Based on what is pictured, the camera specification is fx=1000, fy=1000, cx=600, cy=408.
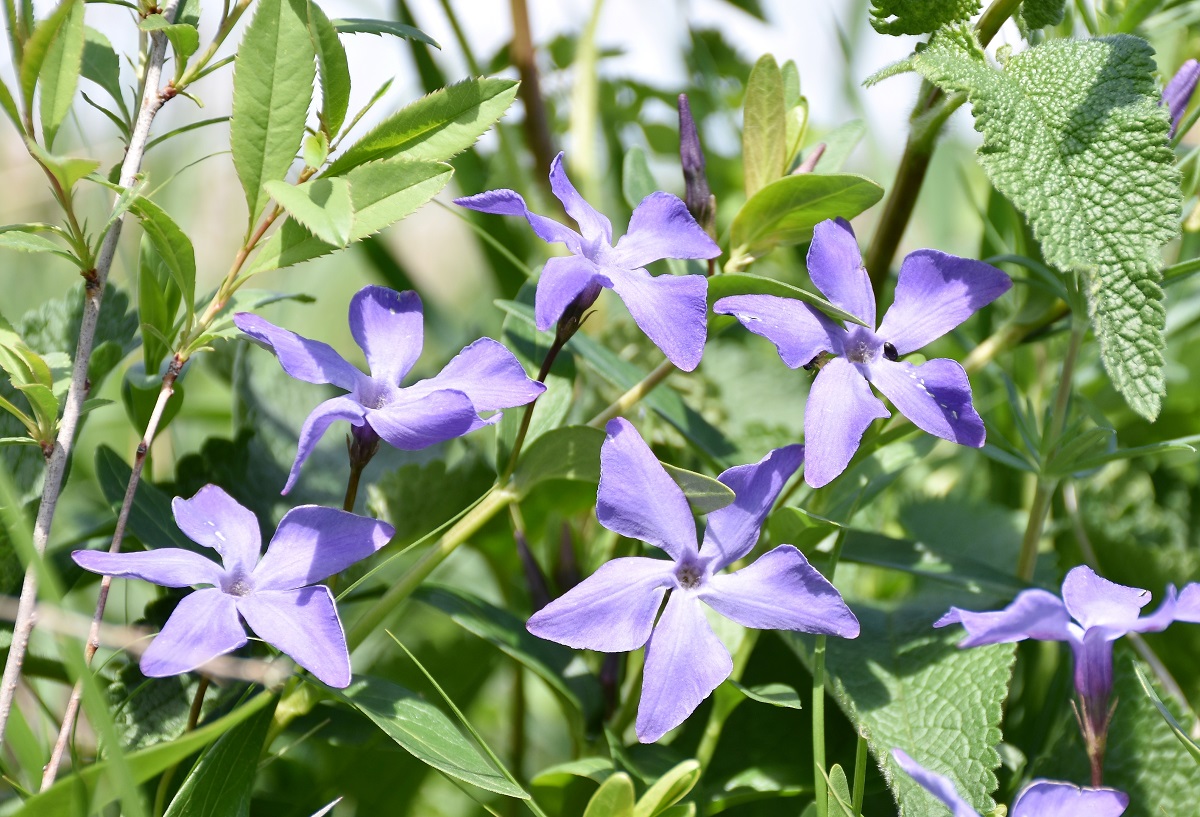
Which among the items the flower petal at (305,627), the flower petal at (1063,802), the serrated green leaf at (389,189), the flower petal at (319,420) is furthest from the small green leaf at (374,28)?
the flower petal at (1063,802)

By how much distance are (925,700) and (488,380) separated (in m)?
0.33

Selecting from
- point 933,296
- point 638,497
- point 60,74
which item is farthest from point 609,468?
point 60,74

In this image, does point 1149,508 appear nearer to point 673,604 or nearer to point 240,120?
point 673,604

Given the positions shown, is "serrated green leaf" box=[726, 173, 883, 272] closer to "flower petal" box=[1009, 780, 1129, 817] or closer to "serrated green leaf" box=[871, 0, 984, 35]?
"serrated green leaf" box=[871, 0, 984, 35]

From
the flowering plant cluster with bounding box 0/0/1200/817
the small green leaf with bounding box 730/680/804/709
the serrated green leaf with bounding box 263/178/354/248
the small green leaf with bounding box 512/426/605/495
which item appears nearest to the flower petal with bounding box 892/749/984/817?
the flowering plant cluster with bounding box 0/0/1200/817

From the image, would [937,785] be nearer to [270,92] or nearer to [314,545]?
[314,545]

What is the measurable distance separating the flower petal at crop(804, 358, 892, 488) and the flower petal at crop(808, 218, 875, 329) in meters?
0.04

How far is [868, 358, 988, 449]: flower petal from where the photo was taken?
0.54m

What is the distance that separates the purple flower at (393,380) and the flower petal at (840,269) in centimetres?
17

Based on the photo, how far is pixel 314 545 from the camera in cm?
52

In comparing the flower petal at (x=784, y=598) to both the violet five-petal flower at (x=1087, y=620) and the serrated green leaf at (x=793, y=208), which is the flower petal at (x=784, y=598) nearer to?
the violet five-petal flower at (x=1087, y=620)

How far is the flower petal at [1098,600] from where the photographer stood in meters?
0.54

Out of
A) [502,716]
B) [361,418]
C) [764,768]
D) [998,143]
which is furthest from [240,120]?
[502,716]

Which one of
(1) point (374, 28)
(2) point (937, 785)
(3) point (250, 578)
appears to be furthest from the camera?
(1) point (374, 28)
